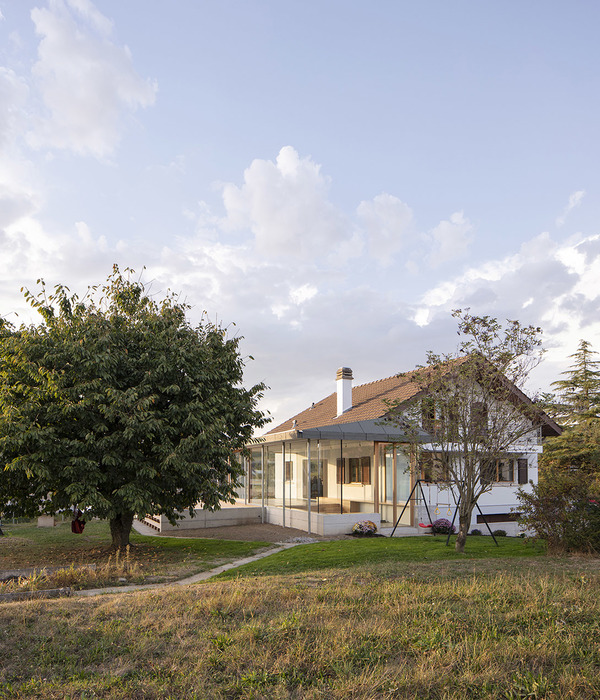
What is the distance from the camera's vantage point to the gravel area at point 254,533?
17.8 m

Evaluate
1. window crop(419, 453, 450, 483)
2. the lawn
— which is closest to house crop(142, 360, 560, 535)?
window crop(419, 453, 450, 483)

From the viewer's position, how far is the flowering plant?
720 inches

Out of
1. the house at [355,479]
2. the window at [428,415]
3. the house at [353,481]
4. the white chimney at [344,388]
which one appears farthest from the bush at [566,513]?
the white chimney at [344,388]

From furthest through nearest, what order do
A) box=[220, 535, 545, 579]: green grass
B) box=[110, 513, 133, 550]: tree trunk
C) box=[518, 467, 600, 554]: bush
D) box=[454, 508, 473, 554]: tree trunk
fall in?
box=[110, 513, 133, 550]: tree trunk < box=[454, 508, 473, 554]: tree trunk < box=[518, 467, 600, 554]: bush < box=[220, 535, 545, 579]: green grass

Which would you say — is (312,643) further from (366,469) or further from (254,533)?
(366,469)

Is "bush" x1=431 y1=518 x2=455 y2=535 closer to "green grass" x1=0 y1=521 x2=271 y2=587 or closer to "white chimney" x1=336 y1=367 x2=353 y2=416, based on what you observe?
"green grass" x1=0 y1=521 x2=271 y2=587

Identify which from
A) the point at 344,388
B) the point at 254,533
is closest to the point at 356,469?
the point at 254,533

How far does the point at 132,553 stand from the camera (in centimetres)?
1481

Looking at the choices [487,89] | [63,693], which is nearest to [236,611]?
[63,693]

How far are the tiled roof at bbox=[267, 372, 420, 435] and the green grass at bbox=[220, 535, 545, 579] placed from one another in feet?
19.7

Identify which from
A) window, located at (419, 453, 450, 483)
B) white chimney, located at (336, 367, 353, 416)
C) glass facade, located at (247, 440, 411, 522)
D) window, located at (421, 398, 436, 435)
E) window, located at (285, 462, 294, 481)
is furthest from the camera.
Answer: white chimney, located at (336, 367, 353, 416)

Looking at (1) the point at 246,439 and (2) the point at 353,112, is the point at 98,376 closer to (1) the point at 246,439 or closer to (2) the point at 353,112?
(1) the point at 246,439

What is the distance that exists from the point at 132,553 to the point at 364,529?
6941 mm

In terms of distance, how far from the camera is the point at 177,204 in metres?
12.4
